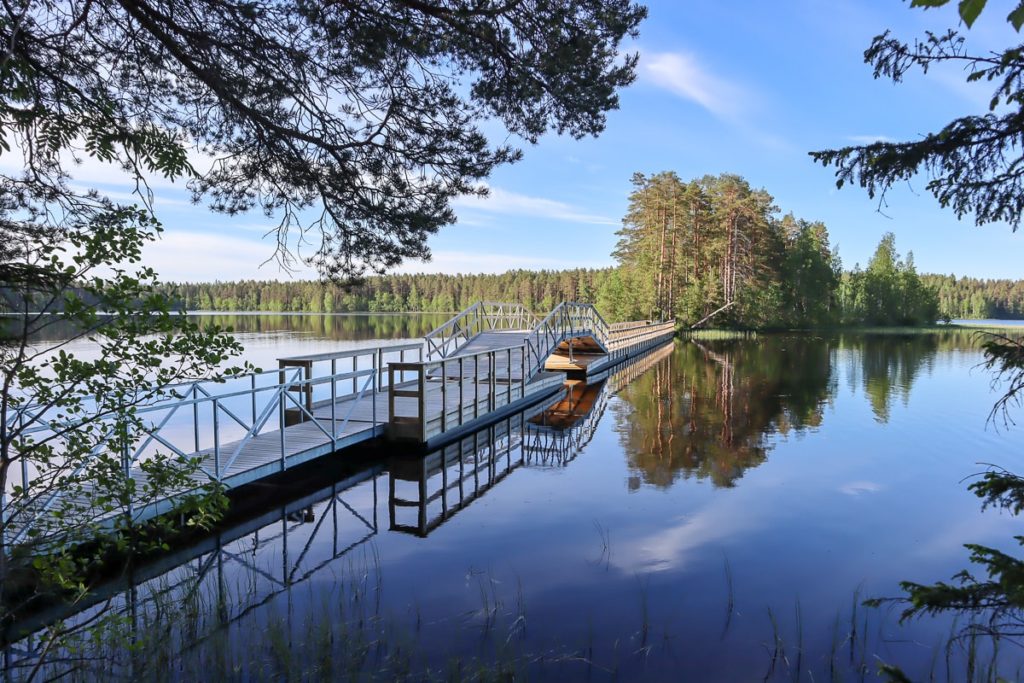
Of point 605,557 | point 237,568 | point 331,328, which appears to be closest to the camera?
point 237,568

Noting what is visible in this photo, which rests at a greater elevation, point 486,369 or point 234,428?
point 486,369

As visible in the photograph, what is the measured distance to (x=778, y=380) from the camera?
2350 centimetres

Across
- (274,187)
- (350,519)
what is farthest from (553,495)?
(274,187)

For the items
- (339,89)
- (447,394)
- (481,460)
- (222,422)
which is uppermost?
(339,89)

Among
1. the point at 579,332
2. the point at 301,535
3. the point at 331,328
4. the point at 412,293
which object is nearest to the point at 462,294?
the point at 412,293

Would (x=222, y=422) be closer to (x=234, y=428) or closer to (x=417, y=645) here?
(x=234, y=428)

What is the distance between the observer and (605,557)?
7320mm

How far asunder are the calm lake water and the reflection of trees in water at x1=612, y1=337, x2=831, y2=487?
0.40 feet

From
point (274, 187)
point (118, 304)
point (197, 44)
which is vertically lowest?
point (118, 304)

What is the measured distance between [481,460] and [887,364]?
923 inches

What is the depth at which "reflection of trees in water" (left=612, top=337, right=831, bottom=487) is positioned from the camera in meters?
11.9

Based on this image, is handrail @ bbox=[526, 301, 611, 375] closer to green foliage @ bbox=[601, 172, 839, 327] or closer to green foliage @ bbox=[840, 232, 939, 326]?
green foliage @ bbox=[601, 172, 839, 327]

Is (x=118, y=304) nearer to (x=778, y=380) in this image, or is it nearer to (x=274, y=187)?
(x=274, y=187)

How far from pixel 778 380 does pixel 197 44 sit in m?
22.1
